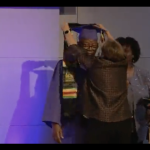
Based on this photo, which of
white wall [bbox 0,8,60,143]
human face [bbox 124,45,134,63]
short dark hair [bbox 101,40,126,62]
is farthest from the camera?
white wall [bbox 0,8,60,143]

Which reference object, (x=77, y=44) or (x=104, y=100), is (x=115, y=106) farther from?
(x=77, y=44)

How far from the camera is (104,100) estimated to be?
4.97 feet

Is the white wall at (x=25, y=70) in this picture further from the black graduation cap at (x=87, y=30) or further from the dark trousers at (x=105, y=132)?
the dark trousers at (x=105, y=132)

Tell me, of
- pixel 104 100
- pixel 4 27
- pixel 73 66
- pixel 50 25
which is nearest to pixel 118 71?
pixel 104 100

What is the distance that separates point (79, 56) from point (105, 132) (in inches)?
15.6

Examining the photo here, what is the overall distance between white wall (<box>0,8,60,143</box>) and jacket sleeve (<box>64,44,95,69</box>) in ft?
1.48

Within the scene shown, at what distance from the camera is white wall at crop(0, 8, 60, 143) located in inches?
78.6

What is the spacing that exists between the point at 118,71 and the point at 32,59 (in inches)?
27.9

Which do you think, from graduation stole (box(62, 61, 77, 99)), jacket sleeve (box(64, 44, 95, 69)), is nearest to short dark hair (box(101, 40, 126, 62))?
→ jacket sleeve (box(64, 44, 95, 69))

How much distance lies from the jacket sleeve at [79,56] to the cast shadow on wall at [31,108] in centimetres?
46

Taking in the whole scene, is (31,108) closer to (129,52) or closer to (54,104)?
(54,104)

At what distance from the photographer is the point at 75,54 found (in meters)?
1.55

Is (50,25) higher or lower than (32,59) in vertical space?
higher

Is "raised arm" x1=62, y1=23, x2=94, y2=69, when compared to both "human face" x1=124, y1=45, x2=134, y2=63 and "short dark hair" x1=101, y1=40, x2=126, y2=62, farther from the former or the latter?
"human face" x1=124, y1=45, x2=134, y2=63
